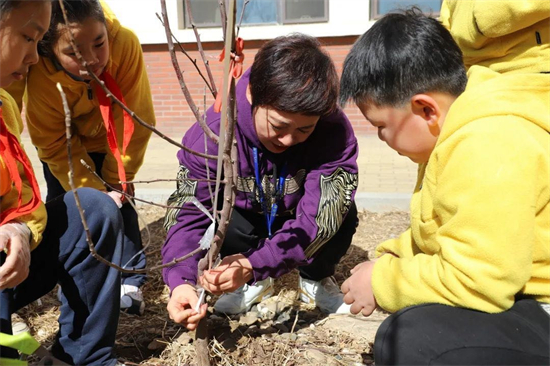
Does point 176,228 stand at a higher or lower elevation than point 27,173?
lower

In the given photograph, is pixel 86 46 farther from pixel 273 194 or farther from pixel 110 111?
pixel 273 194

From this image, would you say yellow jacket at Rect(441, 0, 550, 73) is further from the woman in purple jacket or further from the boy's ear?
the boy's ear

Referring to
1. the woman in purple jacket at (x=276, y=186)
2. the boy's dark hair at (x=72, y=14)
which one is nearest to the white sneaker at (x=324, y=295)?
the woman in purple jacket at (x=276, y=186)

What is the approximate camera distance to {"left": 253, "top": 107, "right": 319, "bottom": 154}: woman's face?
2.04 meters

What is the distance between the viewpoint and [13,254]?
169 centimetres

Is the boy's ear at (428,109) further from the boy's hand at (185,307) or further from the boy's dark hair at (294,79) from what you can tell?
the boy's hand at (185,307)

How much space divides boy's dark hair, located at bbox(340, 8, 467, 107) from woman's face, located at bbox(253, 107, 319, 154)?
33 cm

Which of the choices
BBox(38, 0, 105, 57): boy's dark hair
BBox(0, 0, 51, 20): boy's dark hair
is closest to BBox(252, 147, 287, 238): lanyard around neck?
BBox(38, 0, 105, 57): boy's dark hair

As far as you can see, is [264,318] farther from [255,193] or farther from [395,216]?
[395,216]

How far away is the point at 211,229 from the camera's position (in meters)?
1.82

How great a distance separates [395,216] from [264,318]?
184 cm

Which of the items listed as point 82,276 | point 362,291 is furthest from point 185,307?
point 362,291

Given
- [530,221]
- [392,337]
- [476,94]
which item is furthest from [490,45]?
[392,337]

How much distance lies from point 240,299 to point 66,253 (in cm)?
89
